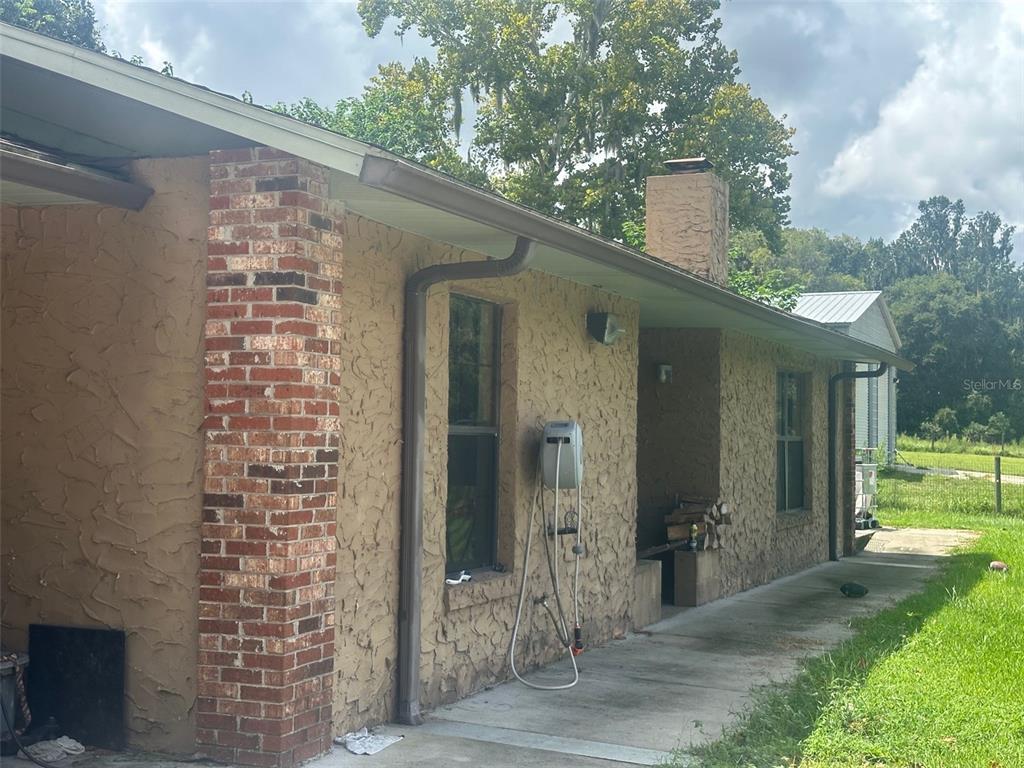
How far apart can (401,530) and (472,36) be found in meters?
23.5

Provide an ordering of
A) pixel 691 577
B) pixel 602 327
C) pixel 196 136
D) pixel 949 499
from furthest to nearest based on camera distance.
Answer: pixel 949 499 < pixel 691 577 < pixel 602 327 < pixel 196 136

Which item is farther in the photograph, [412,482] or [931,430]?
[931,430]

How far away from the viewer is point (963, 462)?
39.2 metres

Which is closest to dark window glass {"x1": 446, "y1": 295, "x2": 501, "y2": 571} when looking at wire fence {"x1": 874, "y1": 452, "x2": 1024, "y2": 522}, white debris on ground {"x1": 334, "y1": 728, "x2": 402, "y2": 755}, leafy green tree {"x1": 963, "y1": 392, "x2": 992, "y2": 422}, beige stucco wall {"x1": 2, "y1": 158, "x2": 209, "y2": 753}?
white debris on ground {"x1": 334, "y1": 728, "x2": 402, "y2": 755}

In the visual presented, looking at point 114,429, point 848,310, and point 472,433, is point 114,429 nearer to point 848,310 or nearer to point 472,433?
point 472,433

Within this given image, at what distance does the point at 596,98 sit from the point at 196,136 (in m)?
22.7

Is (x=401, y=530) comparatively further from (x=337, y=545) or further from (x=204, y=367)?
(x=204, y=367)

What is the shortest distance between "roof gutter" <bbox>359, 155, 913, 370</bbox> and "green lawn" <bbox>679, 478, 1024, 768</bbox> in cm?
267

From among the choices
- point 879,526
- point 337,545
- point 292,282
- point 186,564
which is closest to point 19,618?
point 186,564

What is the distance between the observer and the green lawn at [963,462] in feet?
120

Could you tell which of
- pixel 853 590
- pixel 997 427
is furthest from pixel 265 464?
pixel 997 427

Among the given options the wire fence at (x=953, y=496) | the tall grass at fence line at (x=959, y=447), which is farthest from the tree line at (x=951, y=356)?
the wire fence at (x=953, y=496)

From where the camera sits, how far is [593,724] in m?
6.21

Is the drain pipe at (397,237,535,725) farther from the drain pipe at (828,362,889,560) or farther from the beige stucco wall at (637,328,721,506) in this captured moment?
the drain pipe at (828,362,889,560)
